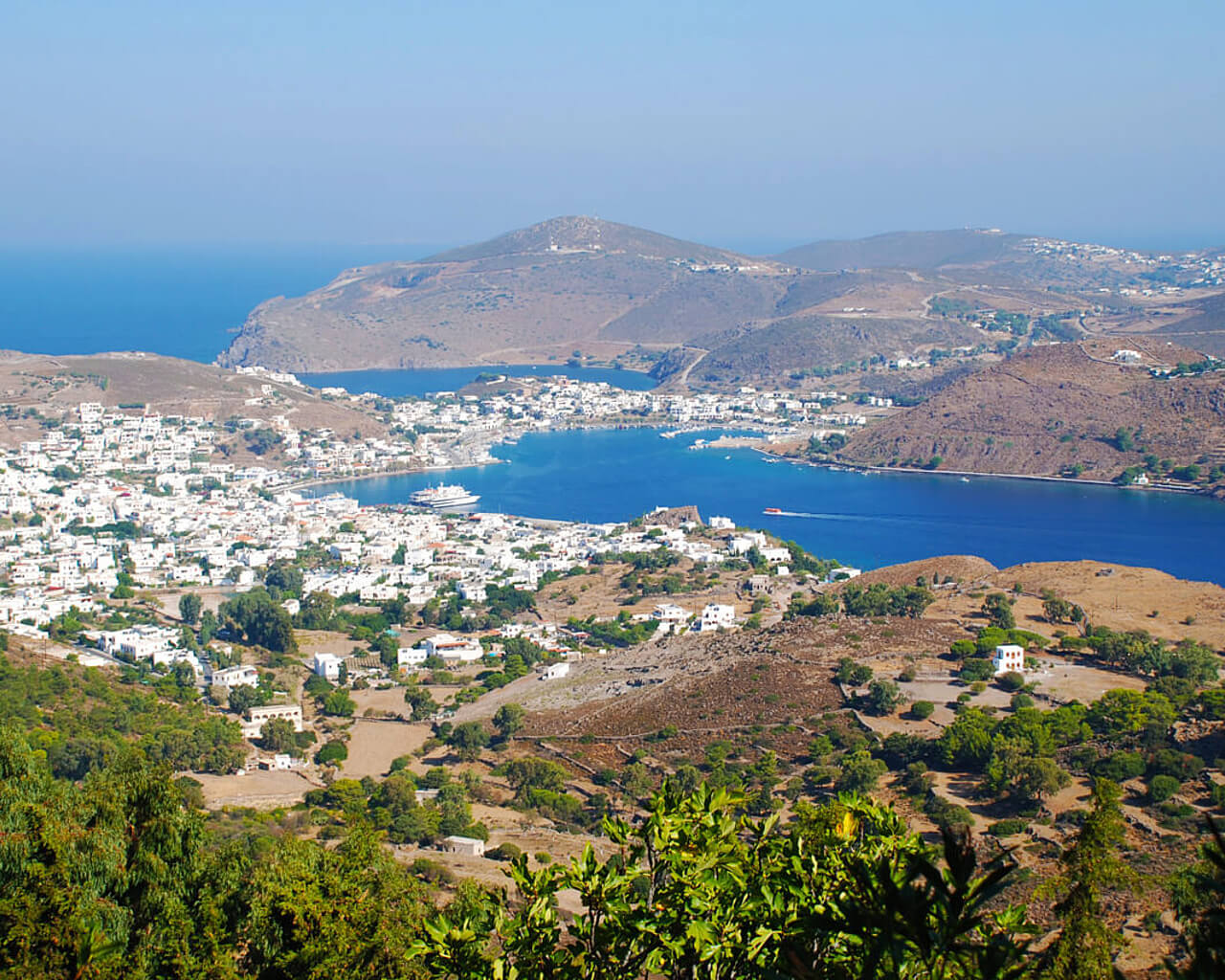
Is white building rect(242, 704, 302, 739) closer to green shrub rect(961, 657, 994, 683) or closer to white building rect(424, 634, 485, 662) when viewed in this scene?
white building rect(424, 634, 485, 662)

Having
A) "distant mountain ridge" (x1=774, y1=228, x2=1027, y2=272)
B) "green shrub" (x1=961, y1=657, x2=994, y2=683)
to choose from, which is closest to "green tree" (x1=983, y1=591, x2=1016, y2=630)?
"green shrub" (x1=961, y1=657, x2=994, y2=683)

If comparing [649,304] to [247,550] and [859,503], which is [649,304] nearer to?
[859,503]

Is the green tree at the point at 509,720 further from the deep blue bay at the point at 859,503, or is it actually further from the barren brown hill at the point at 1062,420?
the barren brown hill at the point at 1062,420

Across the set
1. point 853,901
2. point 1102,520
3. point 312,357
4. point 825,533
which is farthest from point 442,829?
point 312,357

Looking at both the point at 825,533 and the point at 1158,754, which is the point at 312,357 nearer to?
the point at 825,533

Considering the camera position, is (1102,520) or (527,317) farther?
(527,317)

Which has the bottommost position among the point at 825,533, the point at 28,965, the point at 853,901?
the point at 825,533

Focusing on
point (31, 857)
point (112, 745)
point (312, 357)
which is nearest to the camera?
point (31, 857)

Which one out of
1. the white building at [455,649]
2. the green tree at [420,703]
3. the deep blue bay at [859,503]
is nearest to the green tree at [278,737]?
the green tree at [420,703]
